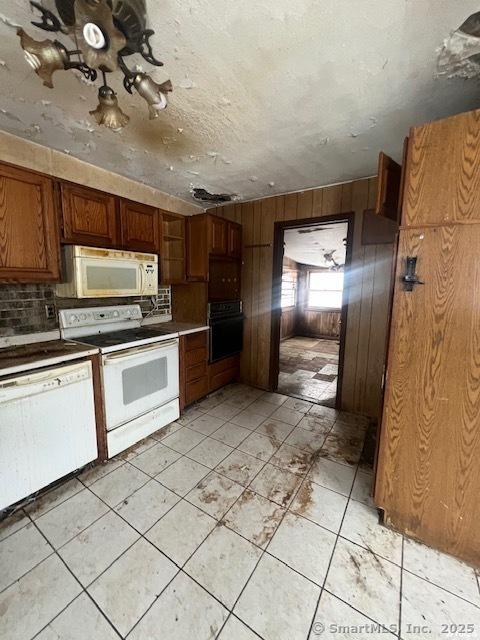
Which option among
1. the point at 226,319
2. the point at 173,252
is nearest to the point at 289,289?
the point at 226,319

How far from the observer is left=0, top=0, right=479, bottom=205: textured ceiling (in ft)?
3.34

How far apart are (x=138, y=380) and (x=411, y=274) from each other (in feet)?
6.81

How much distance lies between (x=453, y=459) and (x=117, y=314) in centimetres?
270

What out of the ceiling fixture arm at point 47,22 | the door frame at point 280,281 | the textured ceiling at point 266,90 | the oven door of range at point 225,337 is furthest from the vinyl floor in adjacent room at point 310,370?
the ceiling fixture arm at point 47,22

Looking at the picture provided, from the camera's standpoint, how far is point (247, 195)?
3088mm

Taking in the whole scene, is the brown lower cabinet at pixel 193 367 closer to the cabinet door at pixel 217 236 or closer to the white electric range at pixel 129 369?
the white electric range at pixel 129 369

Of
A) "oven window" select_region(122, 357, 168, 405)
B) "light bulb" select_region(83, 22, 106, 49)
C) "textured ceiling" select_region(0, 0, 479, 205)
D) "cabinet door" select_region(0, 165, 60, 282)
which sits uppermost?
"textured ceiling" select_region(0, 0, 479, 205)

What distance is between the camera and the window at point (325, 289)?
6.93 metres

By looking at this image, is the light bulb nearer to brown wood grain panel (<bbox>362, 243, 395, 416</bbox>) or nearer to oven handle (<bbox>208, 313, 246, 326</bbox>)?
oven handle (<bbox>208, 313, 246, 326</bbox>)

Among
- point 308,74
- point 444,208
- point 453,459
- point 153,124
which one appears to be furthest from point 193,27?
point 453,459

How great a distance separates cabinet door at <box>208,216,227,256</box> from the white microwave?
2.23ft

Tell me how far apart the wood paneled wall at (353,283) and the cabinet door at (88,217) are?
1.64m

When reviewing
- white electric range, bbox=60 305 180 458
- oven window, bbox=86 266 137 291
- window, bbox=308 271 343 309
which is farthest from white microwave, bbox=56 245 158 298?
window, bbox=308 271 343 309

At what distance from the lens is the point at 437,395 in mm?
1295
